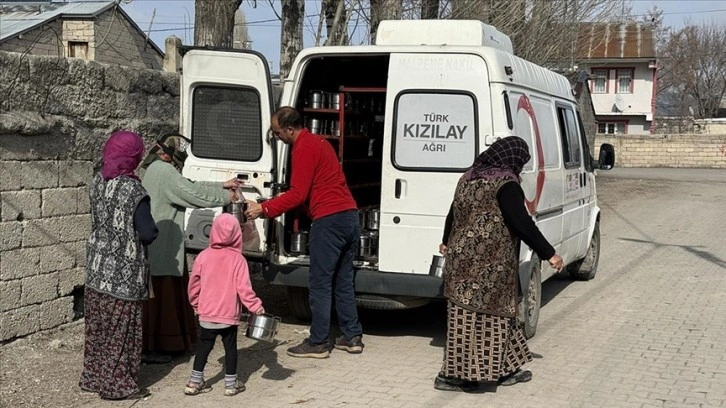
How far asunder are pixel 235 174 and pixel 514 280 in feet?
8.45

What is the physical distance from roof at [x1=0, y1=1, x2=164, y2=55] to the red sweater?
16127 mm

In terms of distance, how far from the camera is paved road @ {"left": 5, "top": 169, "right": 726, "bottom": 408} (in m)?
5.94

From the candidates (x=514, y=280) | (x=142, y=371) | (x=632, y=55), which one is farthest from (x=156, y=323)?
(x=632, y=55)

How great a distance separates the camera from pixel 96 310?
564 centimetres

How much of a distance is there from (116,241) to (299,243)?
2244 mm

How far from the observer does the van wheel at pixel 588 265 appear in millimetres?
10867

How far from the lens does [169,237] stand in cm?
653

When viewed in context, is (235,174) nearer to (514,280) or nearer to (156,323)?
(156,323)

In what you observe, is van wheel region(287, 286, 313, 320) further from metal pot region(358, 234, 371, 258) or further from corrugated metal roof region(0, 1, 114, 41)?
corrugated metal roof region(0, 1, 114, 41)

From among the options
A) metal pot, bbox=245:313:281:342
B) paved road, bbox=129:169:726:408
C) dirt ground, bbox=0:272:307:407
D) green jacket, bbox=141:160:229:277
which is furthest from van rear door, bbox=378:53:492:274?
metal pot, bbox=245:313:281:342

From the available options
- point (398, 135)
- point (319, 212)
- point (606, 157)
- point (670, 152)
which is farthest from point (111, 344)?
point (670, 152)

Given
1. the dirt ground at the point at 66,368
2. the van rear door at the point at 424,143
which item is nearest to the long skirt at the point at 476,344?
the van rear door at the point at 424,143

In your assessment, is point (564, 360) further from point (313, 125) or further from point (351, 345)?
point (313, 125)

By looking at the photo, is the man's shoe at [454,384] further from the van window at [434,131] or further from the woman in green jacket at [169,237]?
the woman in green jacket at [169,237]
